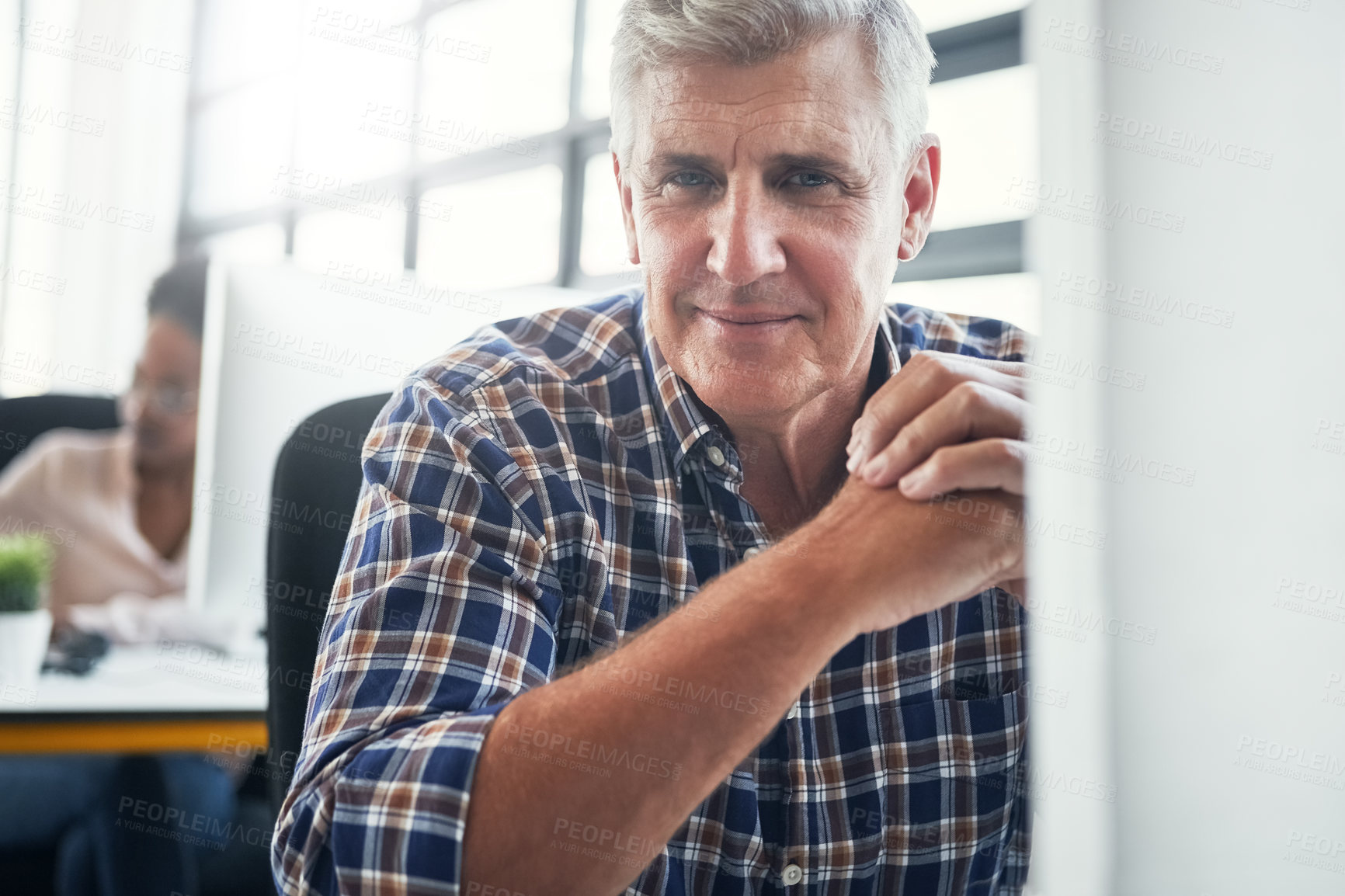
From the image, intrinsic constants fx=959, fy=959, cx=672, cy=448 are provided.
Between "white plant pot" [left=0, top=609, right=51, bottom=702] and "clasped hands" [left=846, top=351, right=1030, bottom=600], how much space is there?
1276 millimetres

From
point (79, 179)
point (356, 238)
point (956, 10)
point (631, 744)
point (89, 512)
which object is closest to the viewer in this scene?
point (631, 744)

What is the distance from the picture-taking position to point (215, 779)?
1595mm

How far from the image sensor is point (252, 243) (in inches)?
190

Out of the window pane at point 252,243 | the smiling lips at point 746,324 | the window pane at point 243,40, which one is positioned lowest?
the smiling lips at point 746,324

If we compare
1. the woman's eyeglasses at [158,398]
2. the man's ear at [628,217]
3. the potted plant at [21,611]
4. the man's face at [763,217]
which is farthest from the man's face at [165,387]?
the man's face at [763,217]

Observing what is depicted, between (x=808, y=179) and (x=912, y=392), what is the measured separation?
272mm

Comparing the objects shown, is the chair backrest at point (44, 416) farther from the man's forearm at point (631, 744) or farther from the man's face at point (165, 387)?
the man's forearm at point (631, 744)

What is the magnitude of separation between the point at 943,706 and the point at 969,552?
308 mm

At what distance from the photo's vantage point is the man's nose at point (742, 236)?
0.83 metres

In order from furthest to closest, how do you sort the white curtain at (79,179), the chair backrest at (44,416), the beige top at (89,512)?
the white curtain at (79,179), the beige top at (89,512), the chair backrest at (44,416)

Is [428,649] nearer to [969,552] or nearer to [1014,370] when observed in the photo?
[969,552]

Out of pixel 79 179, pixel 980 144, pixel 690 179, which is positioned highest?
pixel 79 179

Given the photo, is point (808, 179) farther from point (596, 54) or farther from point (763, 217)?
point (596, 54)

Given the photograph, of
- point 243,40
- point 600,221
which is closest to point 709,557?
point 600,221
